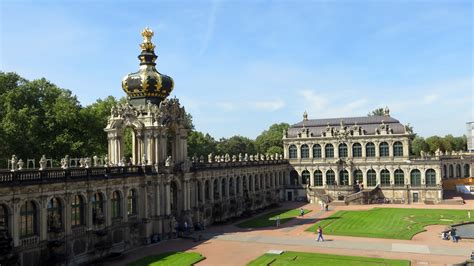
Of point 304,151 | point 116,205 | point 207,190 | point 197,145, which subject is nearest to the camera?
point 116,205

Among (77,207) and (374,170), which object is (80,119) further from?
(374,170)

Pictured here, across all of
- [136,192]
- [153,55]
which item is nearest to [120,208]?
[136,192]

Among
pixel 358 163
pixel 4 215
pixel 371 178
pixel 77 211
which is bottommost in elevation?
pixel 371 178

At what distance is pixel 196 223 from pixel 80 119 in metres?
22.9

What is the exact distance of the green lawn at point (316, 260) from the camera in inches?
1428

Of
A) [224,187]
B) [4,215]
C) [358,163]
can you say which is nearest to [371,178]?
[358,163]

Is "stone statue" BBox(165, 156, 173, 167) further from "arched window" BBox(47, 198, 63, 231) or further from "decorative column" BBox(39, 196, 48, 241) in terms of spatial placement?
"decorative column" BBox(39, 196, 48, 241)

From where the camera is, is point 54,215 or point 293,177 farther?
point 293,177

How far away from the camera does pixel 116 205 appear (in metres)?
43.7

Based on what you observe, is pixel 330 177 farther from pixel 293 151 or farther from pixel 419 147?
pixel 419 147

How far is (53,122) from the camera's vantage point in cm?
6106

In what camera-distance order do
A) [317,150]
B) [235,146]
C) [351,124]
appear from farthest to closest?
[235,146]
[317,150]
[351,124]

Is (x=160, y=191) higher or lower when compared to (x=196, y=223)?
higher

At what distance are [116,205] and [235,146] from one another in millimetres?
94879
